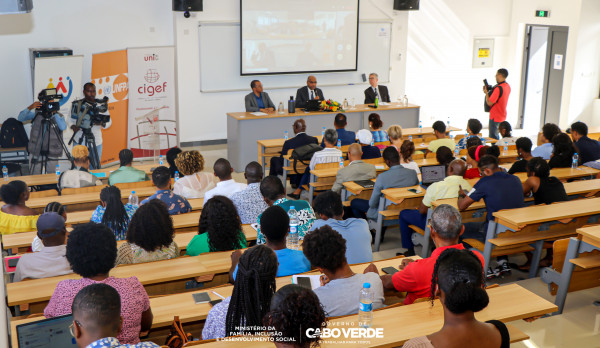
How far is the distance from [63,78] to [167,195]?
446 cm

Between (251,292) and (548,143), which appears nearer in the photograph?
(251,292)

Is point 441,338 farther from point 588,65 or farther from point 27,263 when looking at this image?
point 588,65

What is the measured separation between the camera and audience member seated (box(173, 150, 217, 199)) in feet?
20.0

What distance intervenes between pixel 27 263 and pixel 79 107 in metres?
5.42

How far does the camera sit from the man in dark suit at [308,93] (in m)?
10.8

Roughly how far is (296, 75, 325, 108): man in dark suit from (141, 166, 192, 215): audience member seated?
548 centimetres

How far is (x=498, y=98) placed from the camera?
10.6 m

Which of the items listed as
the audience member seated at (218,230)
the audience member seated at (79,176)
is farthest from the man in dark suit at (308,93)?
the audience member seated at (218,230)

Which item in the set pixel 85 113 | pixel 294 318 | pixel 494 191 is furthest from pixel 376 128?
pixel 294 318

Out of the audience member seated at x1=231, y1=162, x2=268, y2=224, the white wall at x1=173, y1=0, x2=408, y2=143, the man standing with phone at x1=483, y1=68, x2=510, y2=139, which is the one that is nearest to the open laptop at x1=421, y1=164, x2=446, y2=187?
the audience member seated at x1=231, y1=162, x2=268, y2=224

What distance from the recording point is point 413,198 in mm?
6246

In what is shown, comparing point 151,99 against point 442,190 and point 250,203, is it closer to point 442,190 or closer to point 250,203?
point 250,203

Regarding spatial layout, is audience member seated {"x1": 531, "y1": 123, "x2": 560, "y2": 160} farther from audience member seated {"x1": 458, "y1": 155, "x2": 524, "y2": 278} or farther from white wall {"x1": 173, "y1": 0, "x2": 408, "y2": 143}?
white wall {"x1": 173, "y1": 0, "x2": 408, "y2": 143}

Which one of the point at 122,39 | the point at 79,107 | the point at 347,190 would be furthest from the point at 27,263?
the point at 122,39
